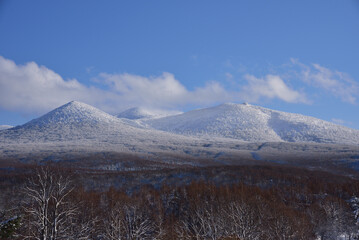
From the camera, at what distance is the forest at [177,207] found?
82.1 feet

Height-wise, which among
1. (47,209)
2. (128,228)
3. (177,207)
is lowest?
(177,207)

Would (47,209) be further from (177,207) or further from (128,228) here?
(177,207)

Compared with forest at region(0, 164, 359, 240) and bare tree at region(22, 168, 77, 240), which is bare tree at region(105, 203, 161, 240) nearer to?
forest at region(0, 164, 359, 240)

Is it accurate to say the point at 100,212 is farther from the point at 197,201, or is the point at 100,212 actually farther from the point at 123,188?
the point at 123,188

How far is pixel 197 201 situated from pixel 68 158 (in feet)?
422

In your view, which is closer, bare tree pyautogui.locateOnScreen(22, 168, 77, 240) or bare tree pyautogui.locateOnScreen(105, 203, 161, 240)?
bare tree pyautogui.locateOnScreen(22, 168, 77, 240)

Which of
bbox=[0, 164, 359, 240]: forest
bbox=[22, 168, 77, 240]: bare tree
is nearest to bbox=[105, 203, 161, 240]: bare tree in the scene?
bbox=[0, 164, 359, 240]: forest

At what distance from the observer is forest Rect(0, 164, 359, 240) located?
82.1ft

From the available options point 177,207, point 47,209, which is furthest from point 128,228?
point 177,207

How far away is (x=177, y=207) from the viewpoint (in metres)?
62.6

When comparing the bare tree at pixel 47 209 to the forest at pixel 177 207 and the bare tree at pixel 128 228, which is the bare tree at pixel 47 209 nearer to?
the forest at pixel 177 207

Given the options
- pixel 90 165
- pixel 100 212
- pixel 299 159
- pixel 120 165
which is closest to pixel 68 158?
pixel 90 165

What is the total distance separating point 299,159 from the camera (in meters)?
174

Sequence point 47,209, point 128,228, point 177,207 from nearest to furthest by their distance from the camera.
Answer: point 47,209 < point 128,228 < point 177,207
